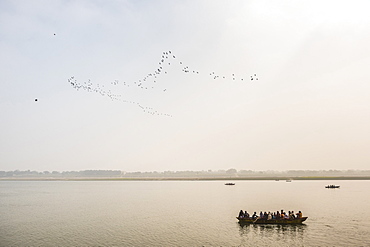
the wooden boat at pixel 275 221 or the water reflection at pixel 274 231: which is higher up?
the wooden boat at pixel 275 221

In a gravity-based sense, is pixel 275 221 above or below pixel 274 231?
above

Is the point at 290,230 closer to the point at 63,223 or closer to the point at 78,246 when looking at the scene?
the point at 78,246

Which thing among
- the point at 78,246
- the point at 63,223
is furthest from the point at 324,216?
the point at 63,223

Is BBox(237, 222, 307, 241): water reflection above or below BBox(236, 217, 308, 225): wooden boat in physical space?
below

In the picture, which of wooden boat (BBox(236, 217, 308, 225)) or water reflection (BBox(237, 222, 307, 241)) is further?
wooden boat (BBox(236, 217, 308, 225))

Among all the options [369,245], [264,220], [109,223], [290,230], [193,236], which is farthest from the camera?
[109,223]

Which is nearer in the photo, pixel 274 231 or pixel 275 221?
pixel 274 231

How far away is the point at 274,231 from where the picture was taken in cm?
4981

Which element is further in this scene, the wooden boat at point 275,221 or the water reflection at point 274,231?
the wooden boat at point 275,221

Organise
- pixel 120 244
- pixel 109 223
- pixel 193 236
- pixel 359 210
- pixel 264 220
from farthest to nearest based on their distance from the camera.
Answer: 1. pixel 359 210
2. pixel 109 223
3. pixel 264 220
4. pixel 193 236
5. pixel 120 244

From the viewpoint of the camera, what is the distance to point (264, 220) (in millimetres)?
54719

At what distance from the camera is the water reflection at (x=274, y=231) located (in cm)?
4644

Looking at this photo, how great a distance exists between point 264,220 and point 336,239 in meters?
13.6

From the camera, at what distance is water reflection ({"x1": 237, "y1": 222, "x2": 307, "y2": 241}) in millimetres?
46438
